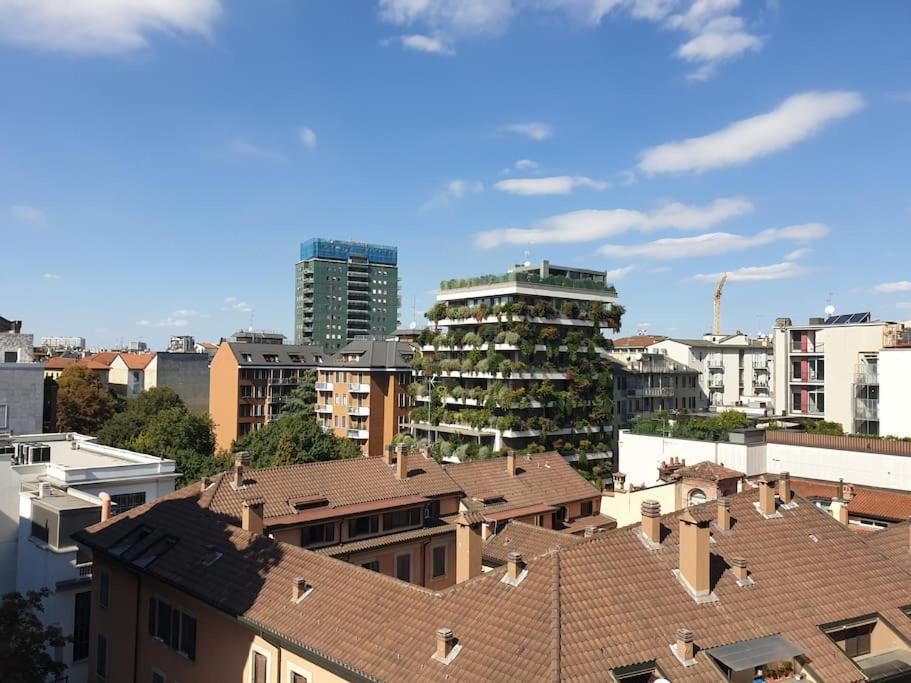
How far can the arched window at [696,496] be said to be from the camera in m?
32.4

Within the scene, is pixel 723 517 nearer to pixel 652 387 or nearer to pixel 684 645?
pixel 684 645

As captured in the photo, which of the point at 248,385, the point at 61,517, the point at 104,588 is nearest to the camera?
the point at 104,588

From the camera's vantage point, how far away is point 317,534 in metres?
31.0

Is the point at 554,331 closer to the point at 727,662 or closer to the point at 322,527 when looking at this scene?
the point at 322,527

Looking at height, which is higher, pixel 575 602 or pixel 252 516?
pixel 252 516

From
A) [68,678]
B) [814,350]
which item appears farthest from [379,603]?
[814,350]

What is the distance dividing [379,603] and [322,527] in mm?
12750

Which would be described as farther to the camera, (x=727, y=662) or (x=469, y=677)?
(x=727, y=662)

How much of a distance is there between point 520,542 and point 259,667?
14.0 metres

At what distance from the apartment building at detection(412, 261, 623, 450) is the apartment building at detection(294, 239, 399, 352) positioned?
85652mm

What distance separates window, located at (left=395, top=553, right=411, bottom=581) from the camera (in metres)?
31.9

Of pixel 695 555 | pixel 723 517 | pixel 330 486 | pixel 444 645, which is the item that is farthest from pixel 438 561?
pixel 444 645

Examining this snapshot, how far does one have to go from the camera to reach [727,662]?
53.5 ft

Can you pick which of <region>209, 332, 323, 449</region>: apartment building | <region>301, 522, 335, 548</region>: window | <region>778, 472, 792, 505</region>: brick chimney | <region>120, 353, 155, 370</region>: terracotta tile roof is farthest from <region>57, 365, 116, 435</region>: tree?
<region>778, 472, 792, 505</region>: brick chimney
